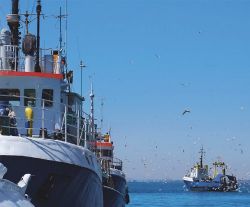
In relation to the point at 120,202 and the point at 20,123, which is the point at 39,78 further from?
the point at 120,202

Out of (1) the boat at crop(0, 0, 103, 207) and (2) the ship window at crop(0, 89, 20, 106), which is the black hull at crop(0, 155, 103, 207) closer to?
(1) the boat at crop(0, 0, 103, 207)

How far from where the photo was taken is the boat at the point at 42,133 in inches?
663

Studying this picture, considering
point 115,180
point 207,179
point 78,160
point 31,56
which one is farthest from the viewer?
point 207,179

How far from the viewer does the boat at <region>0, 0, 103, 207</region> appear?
1684 centimetres

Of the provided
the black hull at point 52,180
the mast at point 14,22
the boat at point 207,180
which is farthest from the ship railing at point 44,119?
the boat at point 207,180

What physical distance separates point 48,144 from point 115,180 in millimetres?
19932

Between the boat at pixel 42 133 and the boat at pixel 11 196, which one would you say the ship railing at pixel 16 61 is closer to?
the boat at pixel 42 133

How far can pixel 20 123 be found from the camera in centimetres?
2147

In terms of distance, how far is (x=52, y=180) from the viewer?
17.5m

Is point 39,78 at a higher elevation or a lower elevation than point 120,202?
higher

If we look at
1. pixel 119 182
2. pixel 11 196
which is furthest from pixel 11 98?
pixel 119 182

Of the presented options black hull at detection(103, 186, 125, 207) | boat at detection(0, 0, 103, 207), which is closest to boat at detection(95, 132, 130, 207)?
black hull at detection(103, 186, 125, 207)

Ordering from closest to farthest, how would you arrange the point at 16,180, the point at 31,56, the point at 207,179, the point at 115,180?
1. the point at 16,180
2. the point at 31,56
3. the point at 115,180
4. the point at 207,179

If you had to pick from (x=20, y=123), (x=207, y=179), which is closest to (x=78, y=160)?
(x=20, y=123)
